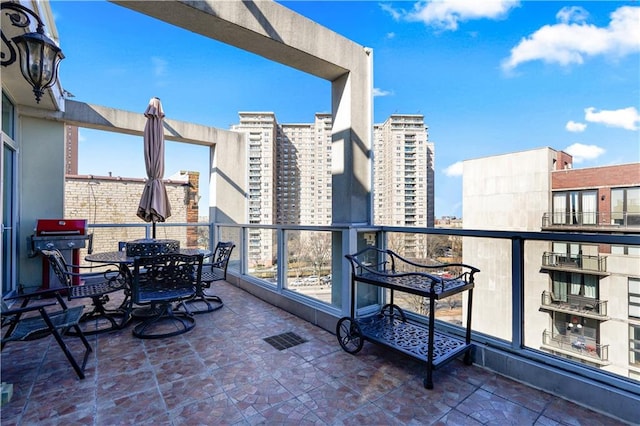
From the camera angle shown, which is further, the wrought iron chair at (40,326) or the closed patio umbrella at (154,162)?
the closed patio umbrella at (154,162)

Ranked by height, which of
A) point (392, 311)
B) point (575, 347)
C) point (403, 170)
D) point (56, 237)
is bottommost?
point (392, 311)

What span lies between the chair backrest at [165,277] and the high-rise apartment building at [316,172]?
143 cm

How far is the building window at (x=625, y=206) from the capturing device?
2.95 metres

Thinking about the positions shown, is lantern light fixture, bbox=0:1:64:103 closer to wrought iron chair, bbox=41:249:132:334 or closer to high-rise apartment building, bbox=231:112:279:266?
wrought iron chair, bbox=41:249:132:334

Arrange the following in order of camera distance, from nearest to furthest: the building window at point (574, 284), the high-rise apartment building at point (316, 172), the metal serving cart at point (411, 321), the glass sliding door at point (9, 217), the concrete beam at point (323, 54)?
the building window at point (574, 284) → the metal serving cart at point (411, 321) → the concrete beam at point (323, 54) → the glass sliding door at point (9, 217) → the high-rise apartment building at point (316, 172)

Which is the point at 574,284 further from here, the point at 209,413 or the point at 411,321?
the point at 209,413

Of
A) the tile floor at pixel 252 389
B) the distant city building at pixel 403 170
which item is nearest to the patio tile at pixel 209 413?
the tile floor at pixel 252 389

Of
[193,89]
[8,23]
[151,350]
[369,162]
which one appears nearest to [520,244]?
[369,162]

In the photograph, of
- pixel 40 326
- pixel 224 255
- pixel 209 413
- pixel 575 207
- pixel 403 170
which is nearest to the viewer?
pixel 209 413

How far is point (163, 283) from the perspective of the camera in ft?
10.4

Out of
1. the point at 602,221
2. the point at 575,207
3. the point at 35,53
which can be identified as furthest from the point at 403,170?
the point at 35,53

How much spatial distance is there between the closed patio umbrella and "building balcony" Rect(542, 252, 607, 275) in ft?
14.6

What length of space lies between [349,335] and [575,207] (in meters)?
4.20

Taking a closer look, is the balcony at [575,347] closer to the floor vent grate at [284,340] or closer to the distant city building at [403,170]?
the floor vent grate at [284,340]
